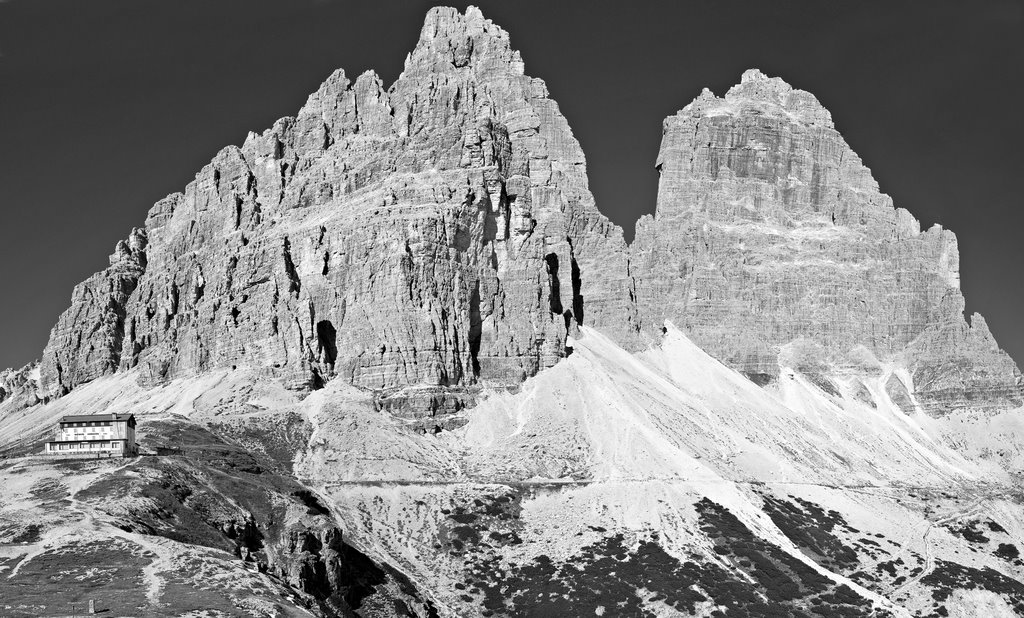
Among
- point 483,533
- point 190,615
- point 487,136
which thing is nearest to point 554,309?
point 487,136

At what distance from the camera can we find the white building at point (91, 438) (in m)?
118

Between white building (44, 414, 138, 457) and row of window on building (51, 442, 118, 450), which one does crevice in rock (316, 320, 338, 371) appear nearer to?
white building (44, 414, 138, 457)

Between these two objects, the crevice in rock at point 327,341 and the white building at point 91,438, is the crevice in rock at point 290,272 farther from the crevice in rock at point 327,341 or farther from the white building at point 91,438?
the white building at point 91,438

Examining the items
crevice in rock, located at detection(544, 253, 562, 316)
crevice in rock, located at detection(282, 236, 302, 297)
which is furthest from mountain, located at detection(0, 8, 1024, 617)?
crevice in rock, located at detection(544, 253, 562, 316)

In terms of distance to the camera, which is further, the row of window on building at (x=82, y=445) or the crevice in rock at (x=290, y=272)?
the crevice in rock at (x=290, y=272)

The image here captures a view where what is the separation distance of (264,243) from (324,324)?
26.6m

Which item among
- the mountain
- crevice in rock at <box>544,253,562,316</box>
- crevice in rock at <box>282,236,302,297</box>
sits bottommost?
the mountain

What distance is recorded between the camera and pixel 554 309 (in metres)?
193

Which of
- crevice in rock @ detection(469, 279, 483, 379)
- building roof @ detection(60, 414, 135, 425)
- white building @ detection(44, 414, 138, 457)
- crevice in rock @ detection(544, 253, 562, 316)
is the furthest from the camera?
crevice in rock @ detection(544, 253, 562, 316)

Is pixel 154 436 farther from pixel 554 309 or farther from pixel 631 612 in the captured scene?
pixel 554 309

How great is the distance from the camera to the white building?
117625mm

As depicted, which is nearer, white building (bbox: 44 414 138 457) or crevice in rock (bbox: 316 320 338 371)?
white building (bbox: 44 414 138 457)

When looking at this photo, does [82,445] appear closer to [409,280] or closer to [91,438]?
[91,438]

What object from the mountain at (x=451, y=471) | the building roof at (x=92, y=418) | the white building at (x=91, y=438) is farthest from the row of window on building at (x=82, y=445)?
the mountain at (x=451, y=471)
